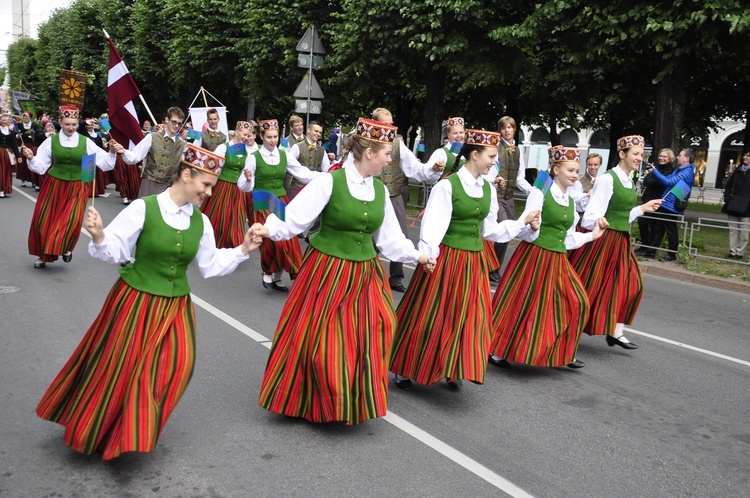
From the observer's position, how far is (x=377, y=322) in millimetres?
4980

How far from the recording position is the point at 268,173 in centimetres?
938

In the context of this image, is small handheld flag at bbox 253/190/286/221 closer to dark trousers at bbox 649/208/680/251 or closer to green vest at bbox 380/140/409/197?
green vest at bbox 380/140/409/197

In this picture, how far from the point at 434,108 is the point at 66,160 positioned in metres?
12.8

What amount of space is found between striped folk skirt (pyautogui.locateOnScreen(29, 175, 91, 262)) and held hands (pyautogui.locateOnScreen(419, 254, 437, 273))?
6.03 metres

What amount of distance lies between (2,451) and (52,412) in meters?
0.38

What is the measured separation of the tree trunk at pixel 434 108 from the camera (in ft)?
68.7

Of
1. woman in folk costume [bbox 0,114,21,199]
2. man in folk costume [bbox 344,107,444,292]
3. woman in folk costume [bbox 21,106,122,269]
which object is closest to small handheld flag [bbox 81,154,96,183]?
man in folk costume [bbox 344,107,444,292]

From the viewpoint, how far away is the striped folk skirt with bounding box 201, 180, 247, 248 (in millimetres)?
10320

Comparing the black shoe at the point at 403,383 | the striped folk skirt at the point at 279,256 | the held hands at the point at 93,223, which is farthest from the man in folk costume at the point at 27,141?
the held hands at the point at 93,223

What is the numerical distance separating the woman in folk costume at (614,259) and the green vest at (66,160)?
6.23m

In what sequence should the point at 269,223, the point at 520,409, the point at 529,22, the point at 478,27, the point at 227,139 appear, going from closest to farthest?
the point at 269,223
the point at 520,409
the point at 227,139
the point at 529,22
the point at 478,27

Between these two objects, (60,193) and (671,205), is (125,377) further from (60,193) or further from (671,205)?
(671,205)

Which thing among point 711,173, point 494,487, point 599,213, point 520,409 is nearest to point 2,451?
point 494,487

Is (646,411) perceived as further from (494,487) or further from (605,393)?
(494,487)
